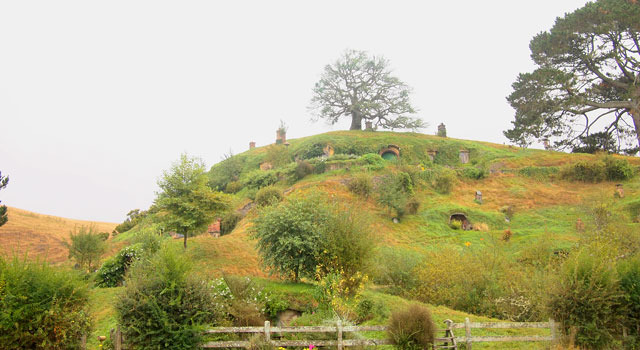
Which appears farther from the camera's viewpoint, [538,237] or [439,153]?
[439,153]

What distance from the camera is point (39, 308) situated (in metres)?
8.03

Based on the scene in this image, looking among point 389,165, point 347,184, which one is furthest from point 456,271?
point 389,165

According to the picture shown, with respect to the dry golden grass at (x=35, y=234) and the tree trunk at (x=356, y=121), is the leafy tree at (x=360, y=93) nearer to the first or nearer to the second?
the tree trunk at (x=356, y=121)

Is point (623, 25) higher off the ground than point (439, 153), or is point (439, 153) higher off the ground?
point (623, 25)

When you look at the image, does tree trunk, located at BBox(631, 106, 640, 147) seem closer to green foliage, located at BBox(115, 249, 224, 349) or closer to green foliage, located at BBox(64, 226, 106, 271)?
green foliage, located at BBox(115, 249, 224, 349)

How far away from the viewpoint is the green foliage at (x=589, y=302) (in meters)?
9.09

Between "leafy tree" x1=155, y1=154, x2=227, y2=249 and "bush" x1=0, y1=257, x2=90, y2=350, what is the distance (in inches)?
416

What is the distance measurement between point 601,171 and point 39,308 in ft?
127

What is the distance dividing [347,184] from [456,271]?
54.8 feet

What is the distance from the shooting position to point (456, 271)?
16422 mm

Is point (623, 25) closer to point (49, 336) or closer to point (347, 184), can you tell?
point (347, 184)

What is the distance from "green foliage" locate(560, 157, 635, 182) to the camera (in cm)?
3153

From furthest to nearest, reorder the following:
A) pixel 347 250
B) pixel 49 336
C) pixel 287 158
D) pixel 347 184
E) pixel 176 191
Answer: pixel 287 158 < pixel 347 184 < pixel 176 191 < pixel 347 250 < pixel 49 336

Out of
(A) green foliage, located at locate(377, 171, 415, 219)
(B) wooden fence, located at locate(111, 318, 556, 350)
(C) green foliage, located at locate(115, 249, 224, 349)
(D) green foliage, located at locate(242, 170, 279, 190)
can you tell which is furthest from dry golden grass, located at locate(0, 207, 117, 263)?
(A) green foliage, located at locate(377, 171, 415, 219)
